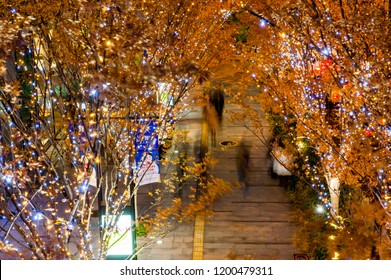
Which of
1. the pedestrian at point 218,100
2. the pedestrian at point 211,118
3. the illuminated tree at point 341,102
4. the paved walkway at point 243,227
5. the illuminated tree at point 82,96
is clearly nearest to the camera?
the illuminated tree at point 82,96

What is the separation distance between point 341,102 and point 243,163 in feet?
22.8

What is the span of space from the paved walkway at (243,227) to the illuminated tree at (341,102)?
1304 millimetres

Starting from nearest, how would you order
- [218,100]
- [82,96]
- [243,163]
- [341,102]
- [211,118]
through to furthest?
[82,96] < [341,102] < [243,163] < [211,118] < [218,100]

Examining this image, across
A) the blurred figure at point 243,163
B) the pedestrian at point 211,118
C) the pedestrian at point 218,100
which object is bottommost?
the blurred figure at point 243,163

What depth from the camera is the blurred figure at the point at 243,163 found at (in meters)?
17.6

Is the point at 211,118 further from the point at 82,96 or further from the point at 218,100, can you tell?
the point at 82,96

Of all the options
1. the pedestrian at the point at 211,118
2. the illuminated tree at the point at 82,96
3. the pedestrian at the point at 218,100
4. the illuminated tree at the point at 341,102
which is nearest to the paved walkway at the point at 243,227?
the illuminated tree at the point at 82,96

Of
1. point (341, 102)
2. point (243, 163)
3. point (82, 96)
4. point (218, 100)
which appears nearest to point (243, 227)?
point (243, 163)

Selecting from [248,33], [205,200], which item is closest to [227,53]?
[248,33]

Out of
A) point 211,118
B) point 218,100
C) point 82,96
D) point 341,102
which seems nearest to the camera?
point 82,96

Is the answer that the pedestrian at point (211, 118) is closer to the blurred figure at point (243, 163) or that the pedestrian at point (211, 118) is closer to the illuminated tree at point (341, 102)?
the blurred figure at point (243, 163)

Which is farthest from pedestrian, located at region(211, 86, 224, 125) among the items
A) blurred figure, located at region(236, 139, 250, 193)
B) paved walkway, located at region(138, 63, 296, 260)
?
paved walkway, located at region(138, 63, 296, 260)

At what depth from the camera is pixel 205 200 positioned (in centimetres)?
1662

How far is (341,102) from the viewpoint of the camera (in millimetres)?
12641
